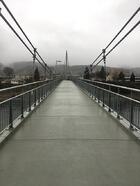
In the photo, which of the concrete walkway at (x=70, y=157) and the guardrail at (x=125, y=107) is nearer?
the concrete walkway at (x=70, y=157)

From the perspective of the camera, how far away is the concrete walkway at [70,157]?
12.2ft

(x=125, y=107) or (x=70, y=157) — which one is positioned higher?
(x=125, y=107)

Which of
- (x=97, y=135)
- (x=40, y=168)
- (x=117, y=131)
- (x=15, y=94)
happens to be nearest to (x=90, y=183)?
(x=40, y=168)

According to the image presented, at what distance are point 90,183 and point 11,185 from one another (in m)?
0.87

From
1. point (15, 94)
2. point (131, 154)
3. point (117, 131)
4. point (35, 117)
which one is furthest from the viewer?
point (35, 117)

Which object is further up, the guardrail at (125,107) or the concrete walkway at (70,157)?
the guardrail at (125,107)

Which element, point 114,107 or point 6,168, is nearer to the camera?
point 6,168

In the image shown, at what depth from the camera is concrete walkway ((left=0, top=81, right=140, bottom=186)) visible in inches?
146

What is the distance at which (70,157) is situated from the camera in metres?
4.62

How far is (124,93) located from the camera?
309 inches

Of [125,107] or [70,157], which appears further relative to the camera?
[125,107]

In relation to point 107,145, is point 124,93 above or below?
above

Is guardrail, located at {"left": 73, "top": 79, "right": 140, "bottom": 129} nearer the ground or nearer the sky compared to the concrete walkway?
nearer the sky

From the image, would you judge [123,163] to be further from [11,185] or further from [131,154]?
[11,185]
